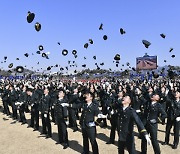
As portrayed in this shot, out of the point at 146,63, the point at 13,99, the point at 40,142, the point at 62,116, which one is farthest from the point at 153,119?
the point at 146,63

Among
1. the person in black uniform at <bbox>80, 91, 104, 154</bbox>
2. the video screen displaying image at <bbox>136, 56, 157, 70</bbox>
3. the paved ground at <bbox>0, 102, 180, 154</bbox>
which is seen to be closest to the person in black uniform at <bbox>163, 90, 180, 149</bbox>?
the paved ground at <bbox>0, 102, 180, 154</bbox>

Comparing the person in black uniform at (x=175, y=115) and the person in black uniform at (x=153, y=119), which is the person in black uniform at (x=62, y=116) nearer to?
the person in black uniform at (x=153, y=119)

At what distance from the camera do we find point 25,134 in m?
13.3

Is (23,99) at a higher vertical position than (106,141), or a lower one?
higher

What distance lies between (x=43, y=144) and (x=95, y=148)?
10.0 feet

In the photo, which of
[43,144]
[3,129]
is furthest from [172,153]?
[3,129]

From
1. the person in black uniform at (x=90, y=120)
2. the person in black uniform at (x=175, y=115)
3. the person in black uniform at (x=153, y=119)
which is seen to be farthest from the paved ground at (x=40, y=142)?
the person in black uniform at (x=90, y=120)

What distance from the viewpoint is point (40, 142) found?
1162 cm

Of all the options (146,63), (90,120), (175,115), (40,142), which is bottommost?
(40,142)

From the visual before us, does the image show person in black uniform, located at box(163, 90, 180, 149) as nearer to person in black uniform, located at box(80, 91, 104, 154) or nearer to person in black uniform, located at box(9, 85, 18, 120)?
person in black uniform, located at box(80, 91, 104, 154)

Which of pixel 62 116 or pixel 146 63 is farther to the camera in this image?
pixel 146 63

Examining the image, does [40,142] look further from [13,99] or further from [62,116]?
[13,99]

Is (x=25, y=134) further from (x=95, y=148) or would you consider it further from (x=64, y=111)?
(x=95, y=148)

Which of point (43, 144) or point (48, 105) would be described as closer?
point (43, 144)
